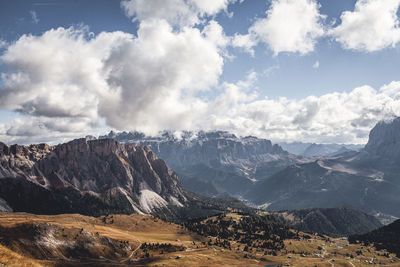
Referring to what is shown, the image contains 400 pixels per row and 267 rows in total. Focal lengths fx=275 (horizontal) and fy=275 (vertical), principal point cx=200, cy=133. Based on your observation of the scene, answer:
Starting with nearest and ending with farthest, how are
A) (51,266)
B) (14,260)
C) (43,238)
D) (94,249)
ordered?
(14,260), (51,266), (43,238), (94,249)

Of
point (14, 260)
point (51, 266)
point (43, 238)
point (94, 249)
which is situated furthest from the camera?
point (94, 249)

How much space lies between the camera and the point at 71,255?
178000 millimetres

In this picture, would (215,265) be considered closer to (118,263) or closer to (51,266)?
(118,263)

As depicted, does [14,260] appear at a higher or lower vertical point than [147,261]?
higher

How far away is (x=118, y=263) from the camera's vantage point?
604ft

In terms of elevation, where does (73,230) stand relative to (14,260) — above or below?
below

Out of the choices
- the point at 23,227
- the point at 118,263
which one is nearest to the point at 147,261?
the point at 118,263

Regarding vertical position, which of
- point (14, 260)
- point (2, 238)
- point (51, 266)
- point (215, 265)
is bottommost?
point (215, 265)

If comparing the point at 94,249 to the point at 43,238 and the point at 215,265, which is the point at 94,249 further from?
the point at 215,265

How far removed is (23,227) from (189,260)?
11257cm

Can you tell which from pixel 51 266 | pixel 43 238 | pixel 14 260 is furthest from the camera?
pixel 43 238

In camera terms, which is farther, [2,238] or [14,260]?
[2,238]

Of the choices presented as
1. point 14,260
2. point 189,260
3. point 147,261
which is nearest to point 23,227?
point 147,261

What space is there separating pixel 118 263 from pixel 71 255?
3037 centimetres
